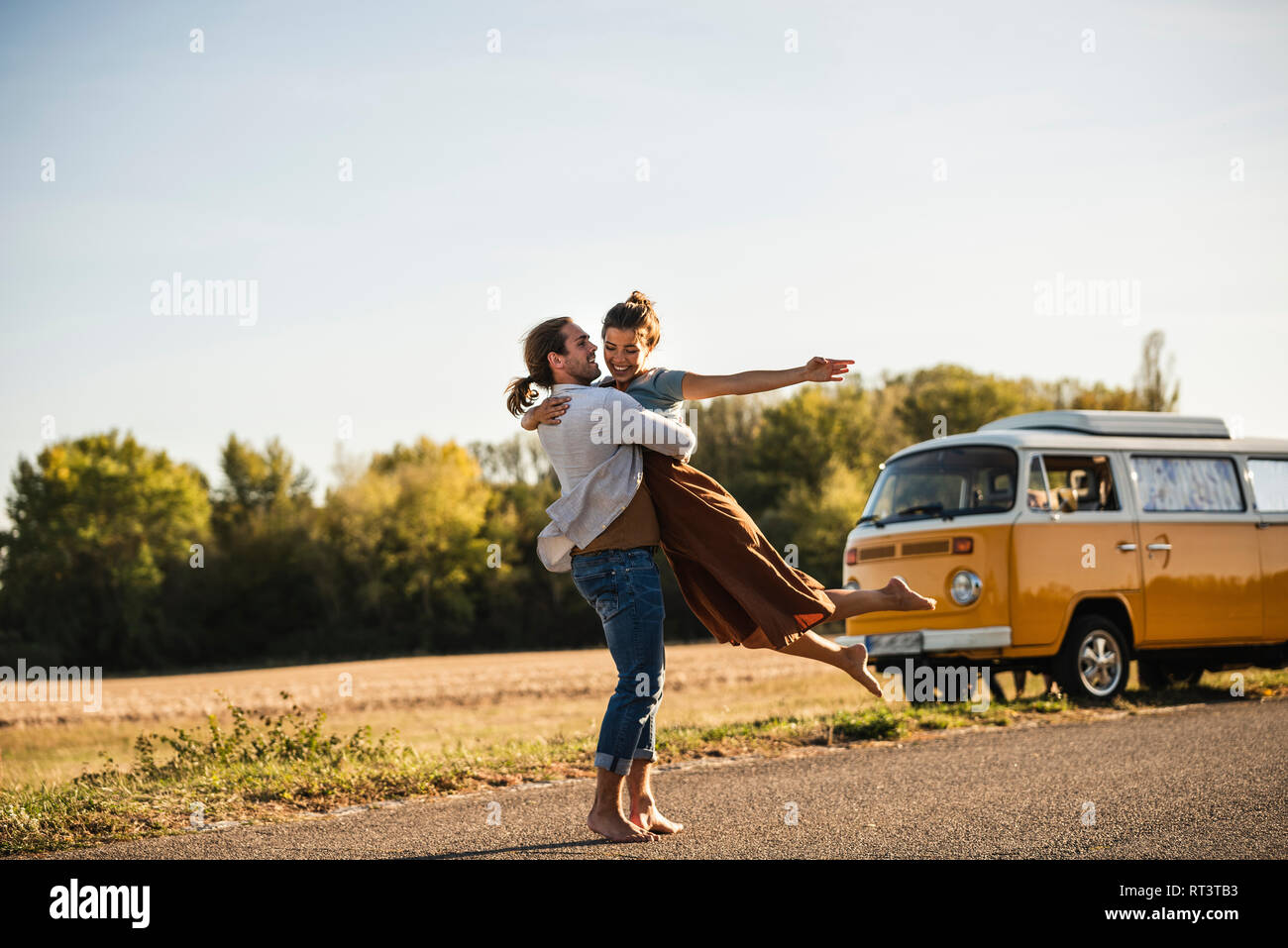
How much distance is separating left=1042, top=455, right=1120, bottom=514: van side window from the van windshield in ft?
1.91

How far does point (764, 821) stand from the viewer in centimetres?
600

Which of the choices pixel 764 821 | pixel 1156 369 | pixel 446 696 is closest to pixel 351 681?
pixel 446 696

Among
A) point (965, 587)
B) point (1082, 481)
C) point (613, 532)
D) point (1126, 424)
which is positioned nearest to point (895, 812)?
point (613, 532)

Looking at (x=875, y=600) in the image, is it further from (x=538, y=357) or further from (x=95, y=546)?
(x=95, y=546)

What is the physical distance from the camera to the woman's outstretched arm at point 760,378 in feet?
17.8

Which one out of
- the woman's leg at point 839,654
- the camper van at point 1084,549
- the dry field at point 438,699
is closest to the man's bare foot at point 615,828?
the woman's leg at point 839,654

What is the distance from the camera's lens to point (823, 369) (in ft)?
18.0

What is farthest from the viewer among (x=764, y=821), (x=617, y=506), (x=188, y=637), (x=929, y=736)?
(x=188, y=637)

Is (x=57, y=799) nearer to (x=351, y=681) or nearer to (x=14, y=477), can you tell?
(x=351, y=681)

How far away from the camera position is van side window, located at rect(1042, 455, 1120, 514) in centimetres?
1227

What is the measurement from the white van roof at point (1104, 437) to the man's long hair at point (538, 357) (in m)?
6.94

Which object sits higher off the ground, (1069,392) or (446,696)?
(1069,392)

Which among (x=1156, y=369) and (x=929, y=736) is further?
(x=1156, y=369)

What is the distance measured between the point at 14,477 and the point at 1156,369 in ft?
222
